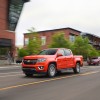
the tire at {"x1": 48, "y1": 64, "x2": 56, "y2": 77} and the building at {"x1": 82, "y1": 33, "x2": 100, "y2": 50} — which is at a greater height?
the building at {"x1": 82, "y1": 33, "x2": 100, "y2": 50}

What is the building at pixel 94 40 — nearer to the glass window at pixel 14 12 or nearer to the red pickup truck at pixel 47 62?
the glass window at pixel 14 12

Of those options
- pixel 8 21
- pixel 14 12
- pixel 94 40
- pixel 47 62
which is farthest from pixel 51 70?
pixel 94 40

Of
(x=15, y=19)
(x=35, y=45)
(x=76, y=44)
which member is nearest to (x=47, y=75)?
(x=35, y=45)

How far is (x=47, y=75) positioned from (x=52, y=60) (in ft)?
3.03

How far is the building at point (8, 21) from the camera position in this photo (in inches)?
1996

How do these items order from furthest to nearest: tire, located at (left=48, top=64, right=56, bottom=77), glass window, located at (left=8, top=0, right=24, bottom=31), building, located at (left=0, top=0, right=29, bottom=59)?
glass window, located at (left=8, top=0, right=24, bottom=31) < building, located at (left=0, top=0, right=29, bottom=59) < tire, located at (left=48, top=64, right=56, bottom=77)

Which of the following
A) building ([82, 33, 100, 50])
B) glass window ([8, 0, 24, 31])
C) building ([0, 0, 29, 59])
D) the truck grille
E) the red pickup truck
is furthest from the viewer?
building ([82, 33, 100, 50])

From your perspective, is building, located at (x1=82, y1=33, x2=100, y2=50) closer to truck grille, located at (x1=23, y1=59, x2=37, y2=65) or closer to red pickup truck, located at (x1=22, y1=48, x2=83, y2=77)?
red pickup truck, located at (x1=22, y1=48, x2=83, y2=77)

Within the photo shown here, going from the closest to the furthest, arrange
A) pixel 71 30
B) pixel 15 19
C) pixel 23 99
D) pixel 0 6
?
1. pixel 23 99
2. pixel 0 6
3. pixel 15 19
4. pixel 71 30

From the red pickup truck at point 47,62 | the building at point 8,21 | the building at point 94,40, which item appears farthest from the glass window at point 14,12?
the building at point 94,40

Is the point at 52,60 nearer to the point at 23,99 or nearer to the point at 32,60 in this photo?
the point at 32,60

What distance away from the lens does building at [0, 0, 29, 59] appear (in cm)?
5071

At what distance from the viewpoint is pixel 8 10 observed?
51.5 meters

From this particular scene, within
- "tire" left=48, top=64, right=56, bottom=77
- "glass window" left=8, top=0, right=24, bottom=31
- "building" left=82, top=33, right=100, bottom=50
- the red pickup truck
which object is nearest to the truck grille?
the red pickup truck
